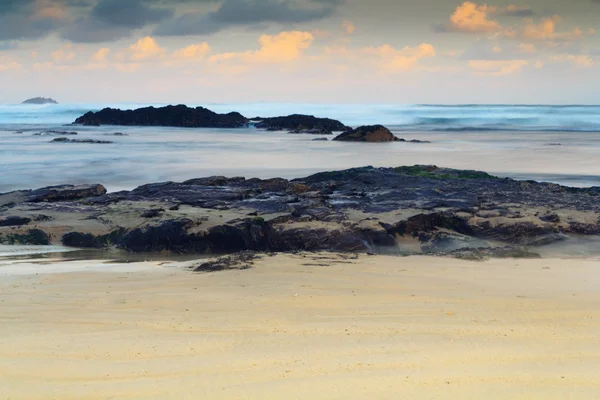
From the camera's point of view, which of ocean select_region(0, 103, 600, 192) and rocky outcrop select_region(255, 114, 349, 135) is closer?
ocean select_region(0, 103, 600, 192)

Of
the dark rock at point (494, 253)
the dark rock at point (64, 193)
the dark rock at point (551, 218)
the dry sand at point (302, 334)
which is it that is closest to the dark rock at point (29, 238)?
the dry sand at point (302, 334)

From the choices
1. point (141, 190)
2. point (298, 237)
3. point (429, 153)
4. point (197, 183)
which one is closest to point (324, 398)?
point (298, 237)

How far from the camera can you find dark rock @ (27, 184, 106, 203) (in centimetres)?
1235

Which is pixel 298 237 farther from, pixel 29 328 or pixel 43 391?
pixel 43 391

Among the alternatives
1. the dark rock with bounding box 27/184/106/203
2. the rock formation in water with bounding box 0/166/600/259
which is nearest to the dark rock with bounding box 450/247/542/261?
the rock formation in water with bounding box 0/166/600/259

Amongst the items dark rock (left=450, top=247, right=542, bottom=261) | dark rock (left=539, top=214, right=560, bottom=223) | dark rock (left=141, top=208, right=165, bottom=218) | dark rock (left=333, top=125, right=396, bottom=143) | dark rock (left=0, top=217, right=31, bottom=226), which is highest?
dark rock (left=333, top=125, right=396, bottom=143)

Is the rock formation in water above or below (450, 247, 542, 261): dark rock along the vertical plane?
above

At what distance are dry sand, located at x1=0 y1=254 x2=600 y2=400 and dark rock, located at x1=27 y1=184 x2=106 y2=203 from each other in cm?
519

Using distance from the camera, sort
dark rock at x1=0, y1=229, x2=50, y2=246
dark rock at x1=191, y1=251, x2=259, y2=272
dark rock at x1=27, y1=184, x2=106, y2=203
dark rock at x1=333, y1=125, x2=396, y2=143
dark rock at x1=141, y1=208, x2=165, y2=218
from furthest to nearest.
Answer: dark rock at x1=333, y1=125, x2=396, y2=143 < dark rock at x1=27, y1=184, x2=106, y2=203 < dark rock at x1=141, y1=208, x2=165, y2=218 < dark rock at x1=0, y1=229, x2=50, y2=246 < dark rock at x1=191, y1=251, x2=259, y2=272

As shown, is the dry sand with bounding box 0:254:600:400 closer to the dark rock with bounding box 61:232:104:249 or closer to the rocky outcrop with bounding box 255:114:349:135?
the dark rock with bounding box 61:232:104:249

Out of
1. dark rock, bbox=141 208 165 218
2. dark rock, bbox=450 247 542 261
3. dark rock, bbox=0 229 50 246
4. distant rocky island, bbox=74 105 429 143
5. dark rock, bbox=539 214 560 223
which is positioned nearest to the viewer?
dark rock, bbox=450 247 542 261

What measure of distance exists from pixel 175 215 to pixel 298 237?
6.34 ft

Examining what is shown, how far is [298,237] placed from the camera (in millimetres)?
9195

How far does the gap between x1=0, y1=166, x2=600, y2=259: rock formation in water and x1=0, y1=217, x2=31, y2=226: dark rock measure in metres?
0.02
